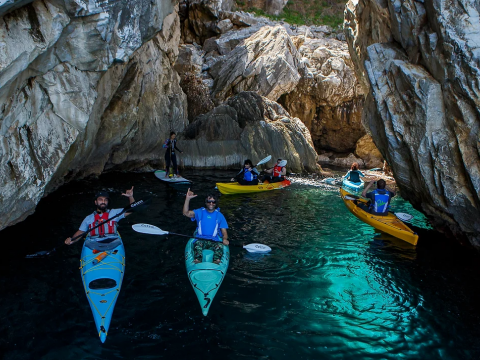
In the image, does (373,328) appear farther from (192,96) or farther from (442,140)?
(192,96)

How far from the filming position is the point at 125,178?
15453 millimetres

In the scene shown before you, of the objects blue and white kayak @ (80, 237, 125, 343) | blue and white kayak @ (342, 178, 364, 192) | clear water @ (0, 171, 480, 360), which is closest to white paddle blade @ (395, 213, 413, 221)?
clear water @ (0, 171, 480, 360)

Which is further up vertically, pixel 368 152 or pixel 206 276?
pixel 206 276

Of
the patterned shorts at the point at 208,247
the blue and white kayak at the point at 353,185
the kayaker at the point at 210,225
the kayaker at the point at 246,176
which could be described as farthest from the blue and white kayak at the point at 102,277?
the blue and white kayak at the point at 353,185

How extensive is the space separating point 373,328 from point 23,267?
6.15 metres

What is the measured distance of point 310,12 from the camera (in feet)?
117

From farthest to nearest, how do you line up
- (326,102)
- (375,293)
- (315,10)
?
1. (315,10)
2. (326,102)
3. (375,293)

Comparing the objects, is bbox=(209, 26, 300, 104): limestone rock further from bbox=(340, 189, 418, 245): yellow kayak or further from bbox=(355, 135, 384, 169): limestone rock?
bbox=(340, 189, 418, 245): yellow kayak

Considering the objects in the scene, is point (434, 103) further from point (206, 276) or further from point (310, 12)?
point (310, 12)

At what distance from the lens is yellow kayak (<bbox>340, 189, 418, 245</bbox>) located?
28.3ft

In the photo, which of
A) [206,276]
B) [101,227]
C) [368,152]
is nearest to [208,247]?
[206,276]

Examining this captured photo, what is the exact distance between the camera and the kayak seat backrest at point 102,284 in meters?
5.13

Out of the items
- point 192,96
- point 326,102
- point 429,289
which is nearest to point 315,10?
point 326,102

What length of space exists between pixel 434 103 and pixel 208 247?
579 centimetres
